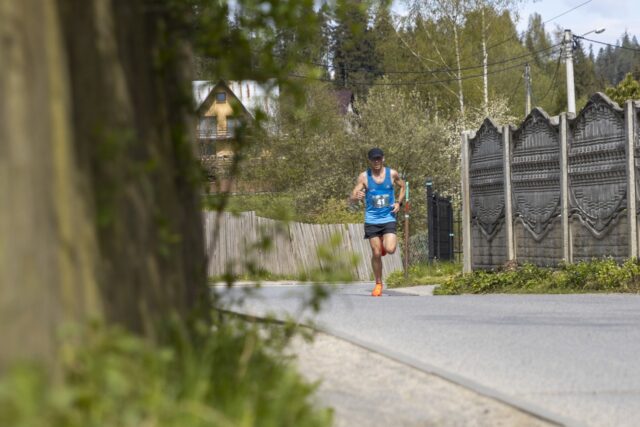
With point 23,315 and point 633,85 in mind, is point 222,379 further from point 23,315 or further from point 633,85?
point 633,85

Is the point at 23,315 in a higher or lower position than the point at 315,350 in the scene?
higher

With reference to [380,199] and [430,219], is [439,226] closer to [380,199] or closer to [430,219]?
[430,219]

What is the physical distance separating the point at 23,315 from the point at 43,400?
22 centimetres

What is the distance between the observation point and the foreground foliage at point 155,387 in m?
3.19

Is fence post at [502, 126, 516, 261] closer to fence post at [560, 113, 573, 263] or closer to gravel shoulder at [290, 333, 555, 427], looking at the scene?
fence post at [560, 113, 573, 263]

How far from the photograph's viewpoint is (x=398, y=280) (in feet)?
76.6

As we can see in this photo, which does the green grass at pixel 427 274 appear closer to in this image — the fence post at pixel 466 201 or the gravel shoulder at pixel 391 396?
the fence post at pixel 466 201

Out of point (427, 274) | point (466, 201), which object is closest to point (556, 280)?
point (466, 201)

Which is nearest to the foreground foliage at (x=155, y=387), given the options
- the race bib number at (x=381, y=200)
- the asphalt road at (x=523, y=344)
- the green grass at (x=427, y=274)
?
the asphalt road at (x=523, y=344)

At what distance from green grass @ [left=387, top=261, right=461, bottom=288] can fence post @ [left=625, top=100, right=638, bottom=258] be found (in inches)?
193

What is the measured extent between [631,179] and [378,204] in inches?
125

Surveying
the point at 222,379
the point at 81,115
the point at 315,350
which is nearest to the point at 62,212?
the point at 81,115

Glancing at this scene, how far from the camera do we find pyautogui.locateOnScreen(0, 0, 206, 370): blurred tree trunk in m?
3.28

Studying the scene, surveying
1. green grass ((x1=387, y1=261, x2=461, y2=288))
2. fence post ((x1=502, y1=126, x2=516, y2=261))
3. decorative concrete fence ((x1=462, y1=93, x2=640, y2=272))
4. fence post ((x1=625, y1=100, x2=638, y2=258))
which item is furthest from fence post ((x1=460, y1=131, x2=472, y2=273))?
fence post ((x1=625, y1=100, x2=638, y2=258))
